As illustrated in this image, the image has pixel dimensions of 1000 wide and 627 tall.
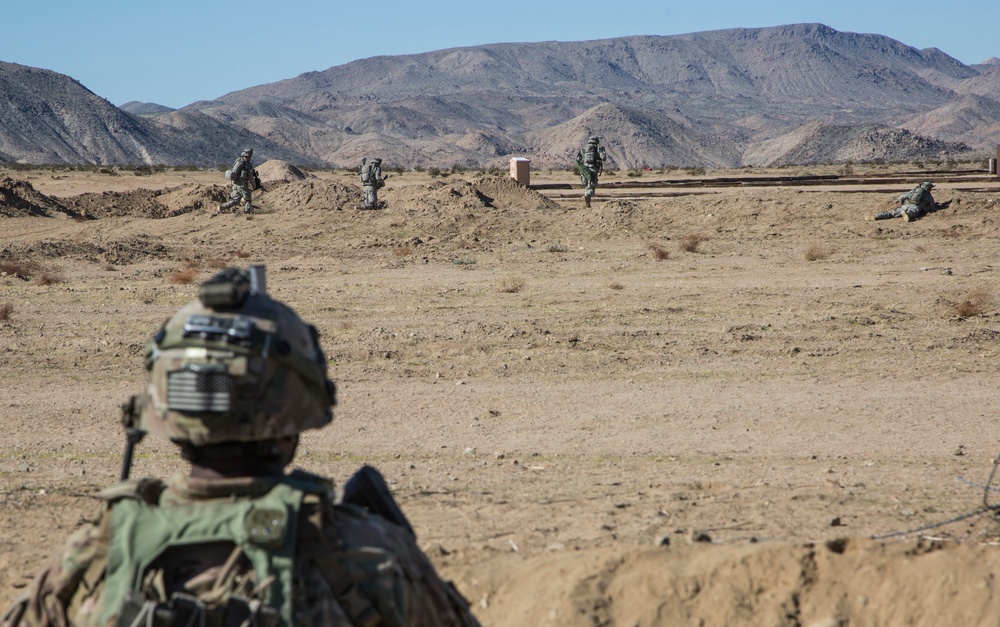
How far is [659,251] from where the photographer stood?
736 inches

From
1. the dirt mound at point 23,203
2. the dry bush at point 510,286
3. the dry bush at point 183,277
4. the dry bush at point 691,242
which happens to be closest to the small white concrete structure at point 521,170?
the dirt mound at point 23,203

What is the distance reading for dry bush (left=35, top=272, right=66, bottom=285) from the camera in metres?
16.4

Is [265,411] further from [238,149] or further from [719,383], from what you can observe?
[238,149]

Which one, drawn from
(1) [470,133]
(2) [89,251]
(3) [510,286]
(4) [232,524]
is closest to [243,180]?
(2) [89,251]

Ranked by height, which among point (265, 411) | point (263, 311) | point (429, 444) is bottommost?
point (429, 444)

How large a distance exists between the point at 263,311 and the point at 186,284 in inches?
577

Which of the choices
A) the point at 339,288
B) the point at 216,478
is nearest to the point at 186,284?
the point at 339,288

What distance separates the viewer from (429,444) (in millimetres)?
8117

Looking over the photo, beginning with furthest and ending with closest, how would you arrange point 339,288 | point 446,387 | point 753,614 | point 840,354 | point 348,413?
point 339,288
point 840,354
point 446,387
point 348,413
point 753,614

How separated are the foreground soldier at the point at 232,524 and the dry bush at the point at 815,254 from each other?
54.0 ft

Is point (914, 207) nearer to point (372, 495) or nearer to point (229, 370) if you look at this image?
point (372, 495)

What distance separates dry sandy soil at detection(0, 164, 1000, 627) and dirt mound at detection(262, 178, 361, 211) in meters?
4.28

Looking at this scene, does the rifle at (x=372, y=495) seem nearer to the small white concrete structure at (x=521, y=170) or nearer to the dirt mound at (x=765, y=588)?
the dirt mound at (x=765, y=588)

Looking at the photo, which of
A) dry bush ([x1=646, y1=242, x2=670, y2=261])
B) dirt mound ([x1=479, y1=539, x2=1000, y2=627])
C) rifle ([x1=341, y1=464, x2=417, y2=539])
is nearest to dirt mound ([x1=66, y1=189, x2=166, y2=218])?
dry bush ([x1=646, y1=242, x2=670, y2=261])
